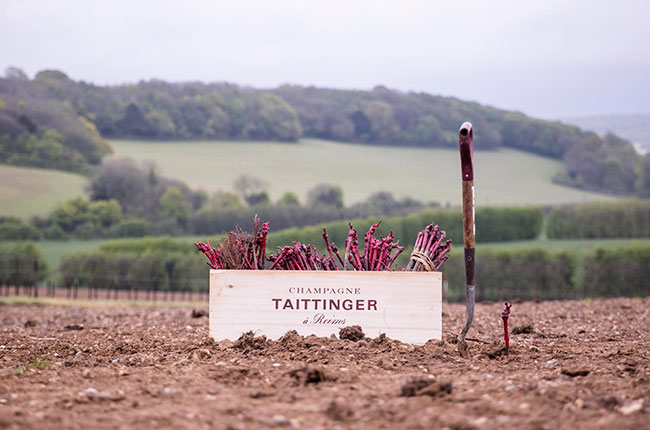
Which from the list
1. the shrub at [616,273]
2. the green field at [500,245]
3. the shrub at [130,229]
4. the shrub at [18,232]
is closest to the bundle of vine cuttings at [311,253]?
the shrub at [616,273]

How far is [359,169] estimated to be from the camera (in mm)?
95438

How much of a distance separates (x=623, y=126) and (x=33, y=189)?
76052mm

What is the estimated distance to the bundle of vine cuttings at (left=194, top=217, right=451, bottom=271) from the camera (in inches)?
329

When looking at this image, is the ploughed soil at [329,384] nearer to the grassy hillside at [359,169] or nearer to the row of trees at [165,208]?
the row of trees at [165,208]

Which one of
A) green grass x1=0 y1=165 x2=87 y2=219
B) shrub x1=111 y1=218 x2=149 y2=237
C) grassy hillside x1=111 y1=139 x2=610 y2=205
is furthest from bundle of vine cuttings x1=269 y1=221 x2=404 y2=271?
green grass x1=0 y1=165 x2=87 y2=219

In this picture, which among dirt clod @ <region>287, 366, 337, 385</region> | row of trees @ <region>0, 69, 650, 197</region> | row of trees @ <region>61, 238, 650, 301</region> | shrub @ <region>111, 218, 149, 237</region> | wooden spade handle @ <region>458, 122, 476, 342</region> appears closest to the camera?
dirt clod @ <region>287, 366, 337, 385</region>

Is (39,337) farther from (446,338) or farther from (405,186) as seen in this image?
(405,186)

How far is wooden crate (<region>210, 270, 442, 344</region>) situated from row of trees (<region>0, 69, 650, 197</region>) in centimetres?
6346

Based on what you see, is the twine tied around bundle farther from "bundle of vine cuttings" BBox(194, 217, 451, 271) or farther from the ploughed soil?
the ploughed soil

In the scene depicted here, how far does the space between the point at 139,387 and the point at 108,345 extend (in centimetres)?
347

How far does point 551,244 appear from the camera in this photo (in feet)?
230

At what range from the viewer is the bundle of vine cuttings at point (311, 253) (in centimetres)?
836

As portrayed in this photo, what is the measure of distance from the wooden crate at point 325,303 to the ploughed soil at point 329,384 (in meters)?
0.21

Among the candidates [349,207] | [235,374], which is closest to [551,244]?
[349,207]
